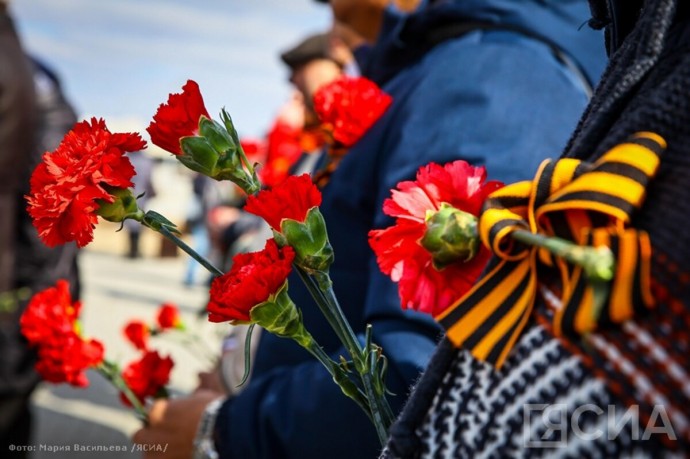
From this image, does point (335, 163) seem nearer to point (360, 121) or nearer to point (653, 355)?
point (360, 121)

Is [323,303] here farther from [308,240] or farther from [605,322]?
[605,322]

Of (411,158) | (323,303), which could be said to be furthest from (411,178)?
(323,303)

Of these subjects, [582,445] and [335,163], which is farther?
[335,163]

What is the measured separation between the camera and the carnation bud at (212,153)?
2.43 feet

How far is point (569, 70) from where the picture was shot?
1267 millimetres

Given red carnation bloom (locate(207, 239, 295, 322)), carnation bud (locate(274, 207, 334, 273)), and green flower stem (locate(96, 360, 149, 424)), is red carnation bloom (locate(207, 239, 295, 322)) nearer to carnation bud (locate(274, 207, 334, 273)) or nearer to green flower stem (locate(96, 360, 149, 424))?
carnation bud (locate(274, 207, 334, 273))

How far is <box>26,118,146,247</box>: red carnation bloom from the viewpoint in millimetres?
708

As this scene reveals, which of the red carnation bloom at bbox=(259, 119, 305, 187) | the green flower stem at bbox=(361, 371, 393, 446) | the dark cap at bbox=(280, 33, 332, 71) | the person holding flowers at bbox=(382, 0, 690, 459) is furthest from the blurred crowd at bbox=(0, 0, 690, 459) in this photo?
the dark cap at bbox=(280, 33, 332, 71)

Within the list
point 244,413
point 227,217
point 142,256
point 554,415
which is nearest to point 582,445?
point 554,415

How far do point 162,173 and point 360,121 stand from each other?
13579 mm

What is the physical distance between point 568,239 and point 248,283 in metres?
0.29

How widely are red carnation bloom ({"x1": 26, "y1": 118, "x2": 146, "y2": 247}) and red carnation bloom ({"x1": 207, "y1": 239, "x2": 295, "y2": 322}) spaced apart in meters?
0.13

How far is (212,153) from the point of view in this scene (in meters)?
0.74

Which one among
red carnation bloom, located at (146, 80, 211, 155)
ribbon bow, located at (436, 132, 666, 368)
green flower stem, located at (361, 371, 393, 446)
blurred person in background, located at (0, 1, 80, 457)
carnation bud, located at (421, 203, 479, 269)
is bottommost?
blurred person in background, located at (0, 1, 80, 457)
